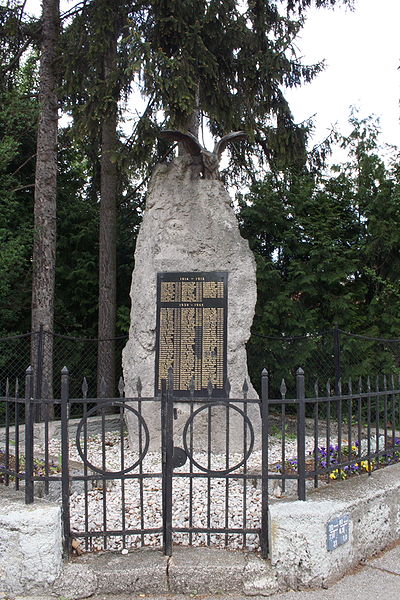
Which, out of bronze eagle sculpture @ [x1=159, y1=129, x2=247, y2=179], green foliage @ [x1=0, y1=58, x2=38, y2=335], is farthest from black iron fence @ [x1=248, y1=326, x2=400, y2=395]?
green foliage @ [x1=0, y1=58, x2=38, y2=335]

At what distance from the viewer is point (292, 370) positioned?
8.38 meters

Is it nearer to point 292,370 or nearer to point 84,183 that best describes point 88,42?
point 84,183

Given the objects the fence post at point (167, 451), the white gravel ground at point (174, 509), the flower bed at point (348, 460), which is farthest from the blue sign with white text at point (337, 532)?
the fence post at point (167, 451)

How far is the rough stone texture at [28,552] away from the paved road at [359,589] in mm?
324

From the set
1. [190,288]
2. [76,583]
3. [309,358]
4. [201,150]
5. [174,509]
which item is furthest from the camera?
[309,358]

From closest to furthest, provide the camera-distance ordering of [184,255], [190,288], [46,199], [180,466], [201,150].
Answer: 1. [180,466]
2. [190,288]
3. [184,255]
4. [201,150]
5. [46,199]

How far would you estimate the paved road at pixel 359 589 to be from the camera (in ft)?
9.50

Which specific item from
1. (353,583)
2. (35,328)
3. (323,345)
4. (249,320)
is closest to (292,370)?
(323,345)

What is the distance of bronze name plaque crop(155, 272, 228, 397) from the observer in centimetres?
591

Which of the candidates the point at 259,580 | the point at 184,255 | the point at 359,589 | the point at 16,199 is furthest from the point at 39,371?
the point at 359,589

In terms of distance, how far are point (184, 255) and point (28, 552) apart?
3956 millimetres

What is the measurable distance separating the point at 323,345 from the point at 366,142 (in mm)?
3727

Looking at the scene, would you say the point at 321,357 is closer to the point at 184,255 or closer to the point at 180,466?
the point at 184,255

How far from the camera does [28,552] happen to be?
2.94 m
